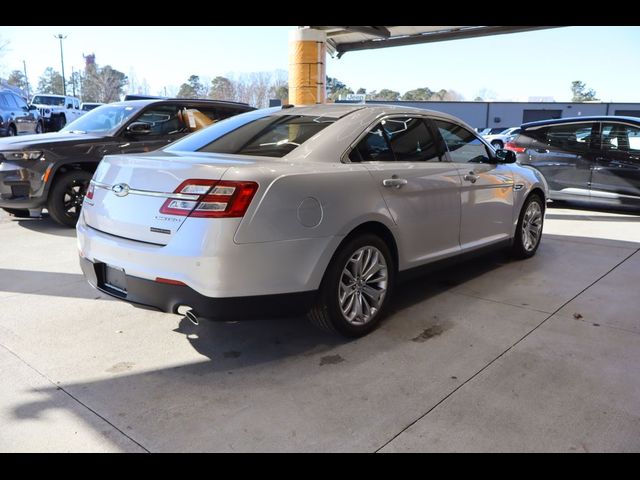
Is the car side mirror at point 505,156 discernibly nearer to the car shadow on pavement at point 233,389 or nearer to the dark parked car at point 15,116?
the car shadow on pavement at point 233,389

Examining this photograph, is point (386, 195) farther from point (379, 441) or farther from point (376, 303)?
point (379, 441)

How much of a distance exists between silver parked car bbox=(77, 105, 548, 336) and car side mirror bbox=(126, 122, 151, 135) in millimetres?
3455

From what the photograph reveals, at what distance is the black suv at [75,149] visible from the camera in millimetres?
6512

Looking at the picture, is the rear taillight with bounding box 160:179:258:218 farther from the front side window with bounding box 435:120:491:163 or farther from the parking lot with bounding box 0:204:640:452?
the front side window with bounding box 435:120:491:163

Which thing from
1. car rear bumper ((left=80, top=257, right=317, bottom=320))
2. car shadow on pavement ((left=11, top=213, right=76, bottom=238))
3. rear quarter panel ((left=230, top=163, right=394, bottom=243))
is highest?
rear quarter panel ((left=230, top=163, right=394, bottom=243))

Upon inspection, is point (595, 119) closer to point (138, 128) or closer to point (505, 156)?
point (505, 156)

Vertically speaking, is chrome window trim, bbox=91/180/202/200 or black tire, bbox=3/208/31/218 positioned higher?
chrome window trim, bbox=91/180/202/200

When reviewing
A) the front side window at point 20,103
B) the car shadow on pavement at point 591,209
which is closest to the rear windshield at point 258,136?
the car shadow on pavement at point 591,209

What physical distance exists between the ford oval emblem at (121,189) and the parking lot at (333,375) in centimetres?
104

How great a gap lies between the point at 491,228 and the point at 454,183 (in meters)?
0.90

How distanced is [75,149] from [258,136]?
412 cm

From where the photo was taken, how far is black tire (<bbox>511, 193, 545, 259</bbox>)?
5602 mm

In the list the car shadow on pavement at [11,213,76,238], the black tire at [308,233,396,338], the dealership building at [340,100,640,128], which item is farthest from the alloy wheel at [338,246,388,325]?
the dealership building at [340,100,640,128]

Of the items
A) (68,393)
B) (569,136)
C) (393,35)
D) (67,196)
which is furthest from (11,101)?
(68,393)
